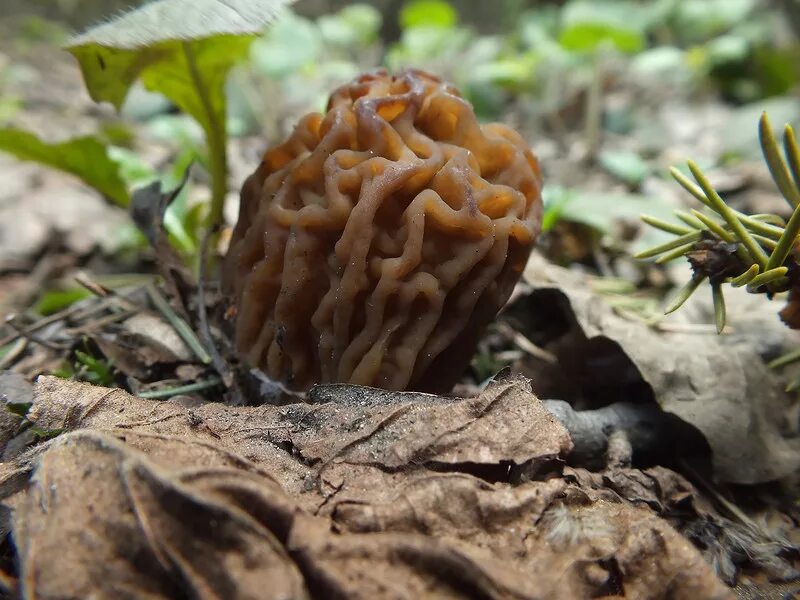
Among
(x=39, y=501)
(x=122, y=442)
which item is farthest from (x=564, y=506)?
(x=39, y=501)

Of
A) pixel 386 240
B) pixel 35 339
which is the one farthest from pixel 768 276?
pixel 35 339

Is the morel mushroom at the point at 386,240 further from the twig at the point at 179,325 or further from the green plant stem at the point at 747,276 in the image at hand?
the green plant stem at the point at 747,276

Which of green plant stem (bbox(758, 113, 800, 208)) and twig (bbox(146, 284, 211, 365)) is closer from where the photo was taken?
green plant stem (bbox(758, 113, 800, 208))

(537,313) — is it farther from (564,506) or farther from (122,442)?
(122,442)

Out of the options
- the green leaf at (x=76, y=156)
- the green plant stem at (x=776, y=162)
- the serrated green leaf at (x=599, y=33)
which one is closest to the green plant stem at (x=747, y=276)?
the green plant stem at (x=776, y=162)

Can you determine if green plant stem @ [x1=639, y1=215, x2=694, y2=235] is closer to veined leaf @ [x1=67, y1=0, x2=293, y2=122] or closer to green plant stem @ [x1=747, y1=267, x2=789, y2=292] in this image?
green plant stem @ [x1=747, y1=267, x2=789, y2=292]

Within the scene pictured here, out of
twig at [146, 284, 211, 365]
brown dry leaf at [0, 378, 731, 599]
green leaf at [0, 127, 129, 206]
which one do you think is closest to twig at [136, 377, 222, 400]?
twig at [146, 284, 211, 365]
